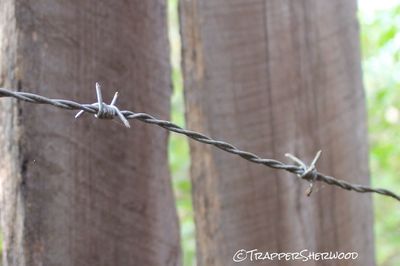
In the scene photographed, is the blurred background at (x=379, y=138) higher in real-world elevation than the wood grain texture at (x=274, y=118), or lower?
higher

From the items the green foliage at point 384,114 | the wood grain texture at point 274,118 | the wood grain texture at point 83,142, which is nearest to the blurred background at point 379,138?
the green foliage at point 384,114

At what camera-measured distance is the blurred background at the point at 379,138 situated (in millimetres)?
3785

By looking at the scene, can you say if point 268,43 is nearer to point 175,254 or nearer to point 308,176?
point 308,176

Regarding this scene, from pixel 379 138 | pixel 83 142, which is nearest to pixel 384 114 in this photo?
pixel 379 138

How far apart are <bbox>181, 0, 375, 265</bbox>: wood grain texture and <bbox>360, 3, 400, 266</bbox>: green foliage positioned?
0.74 m

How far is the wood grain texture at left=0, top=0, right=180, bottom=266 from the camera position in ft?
5.02

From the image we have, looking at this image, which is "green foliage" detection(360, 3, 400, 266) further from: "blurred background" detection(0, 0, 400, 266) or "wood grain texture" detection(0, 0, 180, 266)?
"wood grain texture" detection(0, 0, 180, 266)

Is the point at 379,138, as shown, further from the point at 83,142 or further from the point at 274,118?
the point at 83,142

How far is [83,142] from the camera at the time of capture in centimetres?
162

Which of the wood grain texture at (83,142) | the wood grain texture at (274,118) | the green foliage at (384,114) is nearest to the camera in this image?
the wood grain texture at (83,142)

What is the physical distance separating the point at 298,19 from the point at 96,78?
0.80 metres

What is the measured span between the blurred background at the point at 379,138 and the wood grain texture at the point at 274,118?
0.75 meters

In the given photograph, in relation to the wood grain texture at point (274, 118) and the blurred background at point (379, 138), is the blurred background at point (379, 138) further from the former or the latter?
the wood grain texture at point (274, 118)

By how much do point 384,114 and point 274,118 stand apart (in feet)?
9.75
